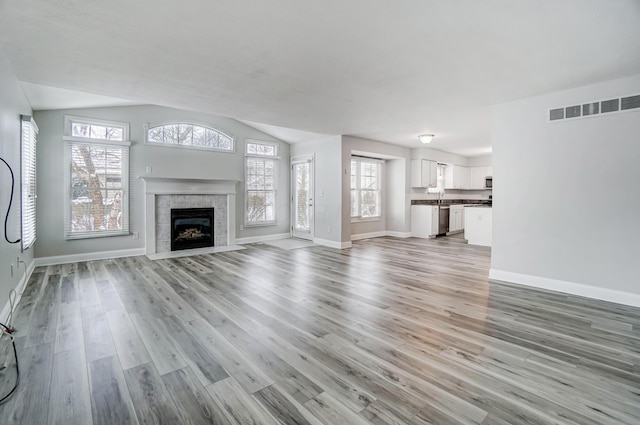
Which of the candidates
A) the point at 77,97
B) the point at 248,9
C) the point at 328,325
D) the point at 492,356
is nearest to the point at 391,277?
the point at 328,325

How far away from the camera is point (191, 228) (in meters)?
6.82

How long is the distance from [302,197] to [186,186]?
293 centimetres

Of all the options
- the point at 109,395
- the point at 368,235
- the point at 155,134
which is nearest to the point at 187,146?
the point at 155,134

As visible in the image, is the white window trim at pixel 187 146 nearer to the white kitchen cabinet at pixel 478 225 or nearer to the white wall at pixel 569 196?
the white wall at pixel 569 196

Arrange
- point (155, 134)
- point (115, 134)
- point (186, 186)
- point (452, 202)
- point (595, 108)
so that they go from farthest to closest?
point (452, 202) < point (186, 186) < point (155, 134) < point (115, 134) < point (595, 108)

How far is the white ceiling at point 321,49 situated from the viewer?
2170mm

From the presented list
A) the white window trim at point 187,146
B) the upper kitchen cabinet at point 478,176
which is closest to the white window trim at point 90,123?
the white window trim at point 187,146

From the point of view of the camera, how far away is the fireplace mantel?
6137mm

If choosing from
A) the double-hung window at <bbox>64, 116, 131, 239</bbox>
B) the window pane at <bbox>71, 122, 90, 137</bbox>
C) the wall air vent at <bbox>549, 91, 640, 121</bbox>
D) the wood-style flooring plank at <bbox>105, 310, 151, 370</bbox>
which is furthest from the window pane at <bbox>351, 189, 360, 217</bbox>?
the wood-style flooring plank at <bbox>105, 310, 151, 370</bbox>

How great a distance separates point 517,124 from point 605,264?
2018 millimetres

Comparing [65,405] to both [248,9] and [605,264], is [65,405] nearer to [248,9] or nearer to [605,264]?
[248,9]

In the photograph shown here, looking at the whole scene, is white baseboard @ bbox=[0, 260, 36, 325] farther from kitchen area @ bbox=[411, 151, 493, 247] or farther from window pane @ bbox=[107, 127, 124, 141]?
kitchen area @ bbox=[411, 151, 493, 247]

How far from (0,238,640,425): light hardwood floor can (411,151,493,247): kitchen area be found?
3492mm

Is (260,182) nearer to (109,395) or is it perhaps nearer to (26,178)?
(26,178)
